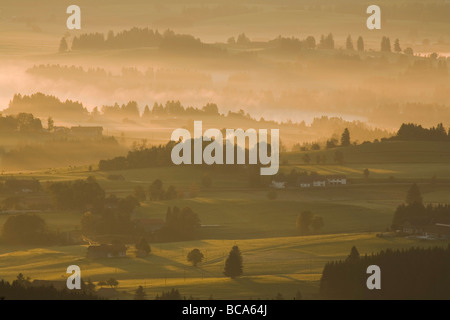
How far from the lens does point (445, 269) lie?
102m

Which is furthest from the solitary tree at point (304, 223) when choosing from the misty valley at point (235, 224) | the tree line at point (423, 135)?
the tree line at point (423, 135)

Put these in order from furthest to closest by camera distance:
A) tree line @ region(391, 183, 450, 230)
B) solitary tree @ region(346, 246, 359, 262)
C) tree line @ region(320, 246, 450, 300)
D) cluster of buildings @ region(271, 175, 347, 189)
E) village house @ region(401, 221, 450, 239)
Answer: cluster of buildings @ region(271, 175, 347, 189) < tree line @ region(391, 183, 450, 230) < village house @ region(401, 221, 450, 239) < solitary tree @ region(346, 246, 359, 262) < tree line @ region(320, 246, 450, 300)

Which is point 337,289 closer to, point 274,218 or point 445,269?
point 445,269

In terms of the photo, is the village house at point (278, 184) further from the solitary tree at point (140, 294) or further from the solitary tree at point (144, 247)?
the solitary tree at point (140, 294)

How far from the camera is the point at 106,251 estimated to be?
382 ft

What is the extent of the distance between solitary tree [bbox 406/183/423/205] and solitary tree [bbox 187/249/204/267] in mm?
30212


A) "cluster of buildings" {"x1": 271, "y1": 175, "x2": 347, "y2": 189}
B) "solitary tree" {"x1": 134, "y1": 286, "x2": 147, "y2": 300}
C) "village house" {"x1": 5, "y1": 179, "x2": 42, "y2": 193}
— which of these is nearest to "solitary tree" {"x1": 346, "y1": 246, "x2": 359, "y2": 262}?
"solitary tree" {"x1": 134, "y1": 286, "x2": 147, "y2": 300}

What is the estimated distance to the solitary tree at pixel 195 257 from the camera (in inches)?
4392

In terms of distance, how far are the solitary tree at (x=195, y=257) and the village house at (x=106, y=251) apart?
6598mm

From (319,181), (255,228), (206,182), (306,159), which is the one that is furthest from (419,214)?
(306,159)

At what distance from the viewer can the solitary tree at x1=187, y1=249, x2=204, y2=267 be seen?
11156 cm

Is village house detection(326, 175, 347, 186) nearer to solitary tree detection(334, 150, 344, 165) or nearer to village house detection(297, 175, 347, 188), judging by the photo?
village house detection(297, 175, 347, 188)
